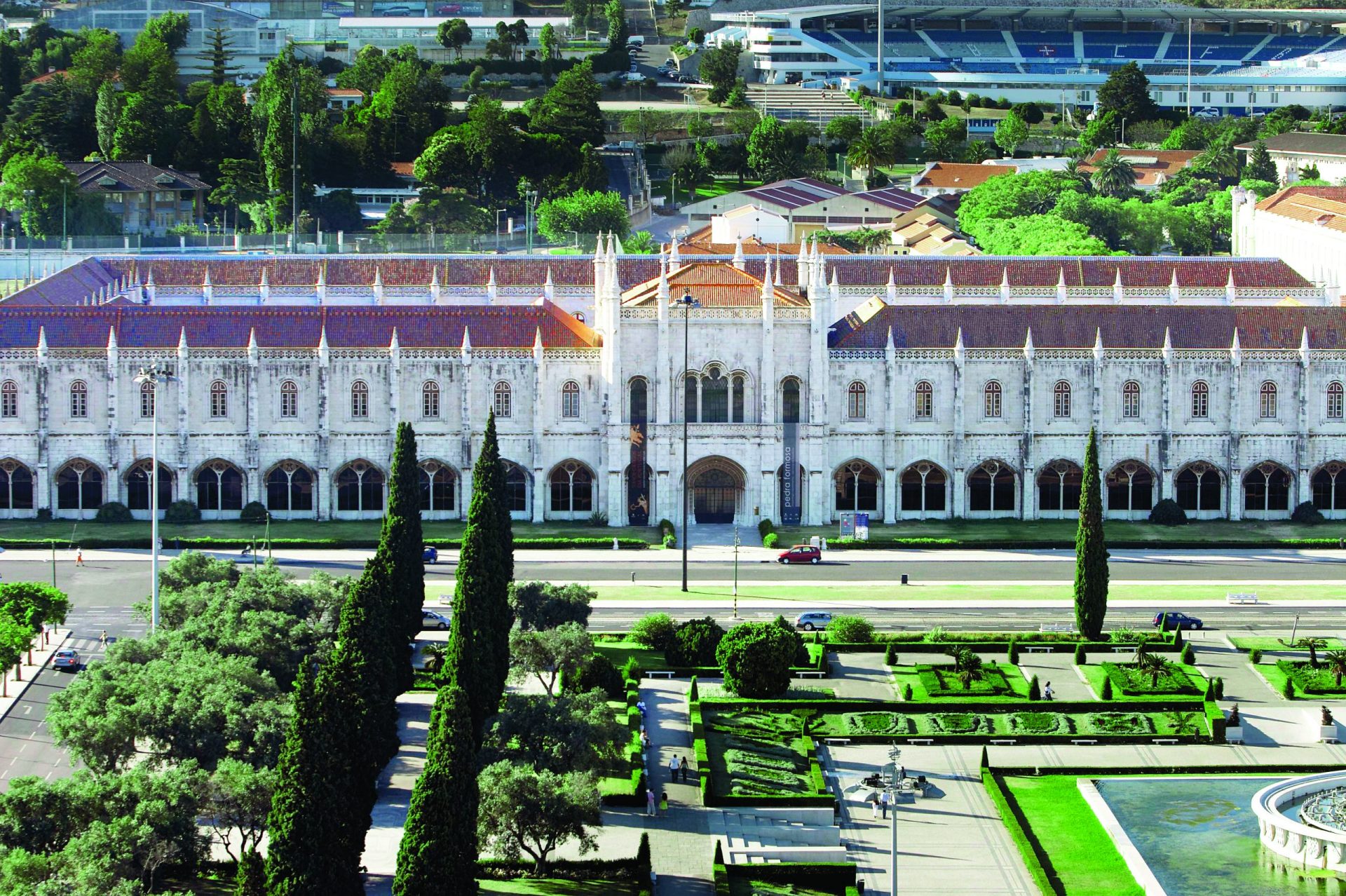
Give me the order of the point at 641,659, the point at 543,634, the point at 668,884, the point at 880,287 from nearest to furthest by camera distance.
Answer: the point at 668,884
the point at 543,634
the point at 641,659
the point at 880,287

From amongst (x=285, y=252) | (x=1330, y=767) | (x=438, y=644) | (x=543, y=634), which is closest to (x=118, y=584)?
(x=438, y=644)

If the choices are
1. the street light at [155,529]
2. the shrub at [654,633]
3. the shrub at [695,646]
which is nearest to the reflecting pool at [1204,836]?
the shrub at [695,646]

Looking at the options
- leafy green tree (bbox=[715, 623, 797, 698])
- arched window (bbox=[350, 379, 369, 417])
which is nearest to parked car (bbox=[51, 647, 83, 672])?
leafy green tree (bbox=[715, 623, 797, 698])

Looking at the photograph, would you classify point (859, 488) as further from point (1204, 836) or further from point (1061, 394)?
point (1204, 836)

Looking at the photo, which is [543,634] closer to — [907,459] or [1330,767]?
[1330,767]

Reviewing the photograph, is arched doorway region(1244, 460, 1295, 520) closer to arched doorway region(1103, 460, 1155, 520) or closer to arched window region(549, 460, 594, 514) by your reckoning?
arched doorway region(1103, 460, 1155, 520)
